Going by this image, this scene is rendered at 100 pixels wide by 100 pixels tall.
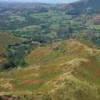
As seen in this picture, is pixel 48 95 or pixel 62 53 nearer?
pixel 48 95

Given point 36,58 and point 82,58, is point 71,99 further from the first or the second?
point 36,58

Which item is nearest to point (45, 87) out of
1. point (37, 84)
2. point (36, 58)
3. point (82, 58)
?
point (37, 84)

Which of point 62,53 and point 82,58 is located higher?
point 82,58

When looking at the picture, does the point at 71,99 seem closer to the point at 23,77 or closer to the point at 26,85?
the point at 26,85

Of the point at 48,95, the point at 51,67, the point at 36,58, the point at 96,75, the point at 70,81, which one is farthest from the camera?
the point at 36,58

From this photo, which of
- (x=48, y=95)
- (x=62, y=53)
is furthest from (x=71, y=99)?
(x=62, y=53)

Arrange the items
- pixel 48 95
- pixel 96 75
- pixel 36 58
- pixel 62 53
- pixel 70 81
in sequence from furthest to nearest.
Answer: pixel 36 58, pixel 62 53, pixel 96 75, pixel 70 81, pixel 48 95

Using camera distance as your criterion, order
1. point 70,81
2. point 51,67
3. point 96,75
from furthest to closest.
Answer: point 51,67
point 96,75
point 70,81

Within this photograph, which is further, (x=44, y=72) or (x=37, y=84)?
(x=44, y=72)

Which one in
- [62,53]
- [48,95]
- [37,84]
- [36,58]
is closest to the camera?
[48,95]
